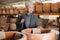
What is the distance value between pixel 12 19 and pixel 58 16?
199 centimetres

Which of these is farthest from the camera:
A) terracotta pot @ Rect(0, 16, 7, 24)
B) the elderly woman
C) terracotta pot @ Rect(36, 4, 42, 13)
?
terracotta pot @ Rect(0, 16, 7, 24)

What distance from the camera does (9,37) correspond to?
1.88 meters

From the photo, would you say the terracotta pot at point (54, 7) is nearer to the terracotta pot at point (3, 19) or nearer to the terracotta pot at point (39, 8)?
the terracotta pot at point (39, 8)

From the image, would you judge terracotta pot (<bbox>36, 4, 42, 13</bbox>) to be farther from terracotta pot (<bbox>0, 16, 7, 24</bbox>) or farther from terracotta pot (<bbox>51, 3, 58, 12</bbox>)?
terracotta pot (<bbox>0, 16, 7, 24</bbox>)

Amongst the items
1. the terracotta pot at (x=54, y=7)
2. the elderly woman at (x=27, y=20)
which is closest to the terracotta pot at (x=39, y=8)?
the terracotta pot at (x=54, y=7)

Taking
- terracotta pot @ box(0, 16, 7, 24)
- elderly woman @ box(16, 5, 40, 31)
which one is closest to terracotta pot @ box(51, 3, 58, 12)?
terracotta pot @ box(0, 16, 7, 24)

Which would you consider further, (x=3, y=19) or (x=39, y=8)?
(x=3, y=19)

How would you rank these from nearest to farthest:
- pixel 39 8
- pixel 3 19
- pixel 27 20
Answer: pixel 27 20
pixel 39 8
pixel 3 19

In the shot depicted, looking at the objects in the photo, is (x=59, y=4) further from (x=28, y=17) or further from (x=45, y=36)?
(x=45, y=36)

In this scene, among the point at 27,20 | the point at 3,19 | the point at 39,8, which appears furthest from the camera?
the point at 3,19

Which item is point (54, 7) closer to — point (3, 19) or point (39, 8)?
point (39, 8)

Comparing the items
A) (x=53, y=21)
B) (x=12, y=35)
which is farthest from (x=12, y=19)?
(x=12, y=35)

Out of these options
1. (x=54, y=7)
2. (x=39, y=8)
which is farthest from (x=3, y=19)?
(x=54, y=7)

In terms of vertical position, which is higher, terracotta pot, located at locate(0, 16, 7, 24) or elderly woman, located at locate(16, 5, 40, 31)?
elderly woman, located at locate(16, 5, 40, 31)
